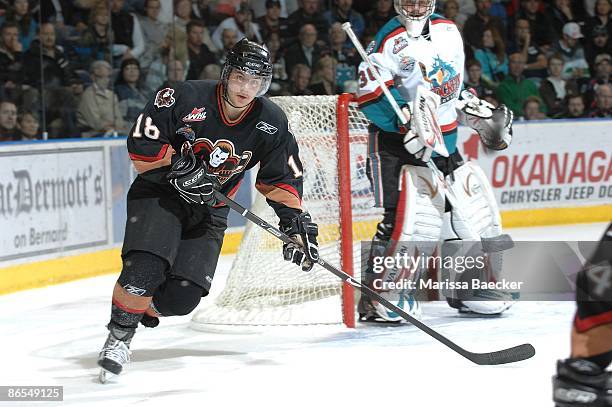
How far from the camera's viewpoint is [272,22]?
8.16 m

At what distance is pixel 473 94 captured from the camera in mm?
4969

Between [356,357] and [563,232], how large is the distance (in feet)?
12.7

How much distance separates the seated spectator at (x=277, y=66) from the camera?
806cm

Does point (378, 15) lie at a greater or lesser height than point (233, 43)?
greater

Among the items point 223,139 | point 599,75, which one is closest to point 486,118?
point 223,139

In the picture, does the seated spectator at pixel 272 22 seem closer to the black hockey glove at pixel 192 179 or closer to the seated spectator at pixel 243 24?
the seated spectator at pixel 243 24

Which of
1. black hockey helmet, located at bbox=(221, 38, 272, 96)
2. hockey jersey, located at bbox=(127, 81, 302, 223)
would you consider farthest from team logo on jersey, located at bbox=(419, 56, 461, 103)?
black hockey helmet, located at bbox=(221, 38, 272, 96)

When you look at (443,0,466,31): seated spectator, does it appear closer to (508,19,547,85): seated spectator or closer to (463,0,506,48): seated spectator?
(463,0,506,48): seated spectator

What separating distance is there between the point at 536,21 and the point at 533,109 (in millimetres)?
1039

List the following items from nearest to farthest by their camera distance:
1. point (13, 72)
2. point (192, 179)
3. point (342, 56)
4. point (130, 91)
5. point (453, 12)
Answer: point (192, 179)
point (13, 72)
point (130, 91)
point (342, 56)
point (453, 12)

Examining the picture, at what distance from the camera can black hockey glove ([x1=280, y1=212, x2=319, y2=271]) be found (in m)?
3.86

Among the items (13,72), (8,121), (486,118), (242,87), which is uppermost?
(242,87)

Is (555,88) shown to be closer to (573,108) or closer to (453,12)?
(573,108)

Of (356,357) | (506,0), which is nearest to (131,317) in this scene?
(356,357)
